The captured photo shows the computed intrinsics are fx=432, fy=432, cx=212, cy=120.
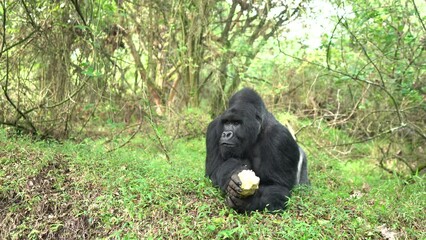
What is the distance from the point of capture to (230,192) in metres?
3.37

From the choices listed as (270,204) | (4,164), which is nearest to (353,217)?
(270,204)

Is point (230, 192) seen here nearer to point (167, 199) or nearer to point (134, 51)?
point (167, 199)

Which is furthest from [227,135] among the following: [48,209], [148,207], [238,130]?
[48,209]

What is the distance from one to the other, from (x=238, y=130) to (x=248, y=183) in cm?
52

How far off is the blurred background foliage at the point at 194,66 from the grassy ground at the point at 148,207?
3.09ft

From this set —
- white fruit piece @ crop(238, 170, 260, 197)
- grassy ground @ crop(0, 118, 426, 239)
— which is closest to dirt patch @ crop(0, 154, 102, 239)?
grassy ground @ crop(0, 118, 426, 239)

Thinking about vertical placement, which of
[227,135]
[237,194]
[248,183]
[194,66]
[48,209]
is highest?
[194,66]

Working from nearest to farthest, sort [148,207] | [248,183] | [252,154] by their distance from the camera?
[248,183], [148,207], [252,154]

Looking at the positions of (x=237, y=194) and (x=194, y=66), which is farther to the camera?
(x=194, y=66)

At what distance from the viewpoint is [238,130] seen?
11.8ft

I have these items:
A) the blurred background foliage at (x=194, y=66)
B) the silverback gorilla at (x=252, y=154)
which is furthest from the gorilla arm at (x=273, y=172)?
the blurred background foliage at (x=194, y=66)

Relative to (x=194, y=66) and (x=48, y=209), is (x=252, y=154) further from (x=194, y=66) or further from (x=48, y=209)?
(x=194, y=66)

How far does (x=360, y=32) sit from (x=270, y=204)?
10.1 feet

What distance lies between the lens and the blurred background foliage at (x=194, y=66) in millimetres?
5160
